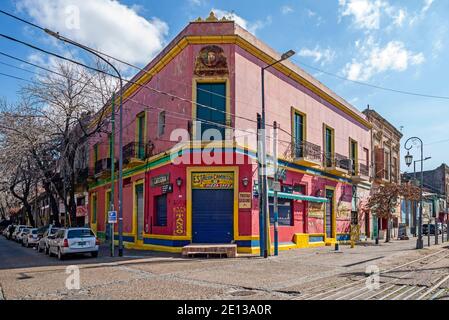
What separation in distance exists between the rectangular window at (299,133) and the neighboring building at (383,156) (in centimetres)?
1220

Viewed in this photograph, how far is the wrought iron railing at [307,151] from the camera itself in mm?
23109

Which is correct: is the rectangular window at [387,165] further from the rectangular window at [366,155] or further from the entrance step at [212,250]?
the entrance step at [212,250]

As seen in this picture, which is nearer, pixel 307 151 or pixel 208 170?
pixel 208 170

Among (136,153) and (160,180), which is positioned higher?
(136,153)

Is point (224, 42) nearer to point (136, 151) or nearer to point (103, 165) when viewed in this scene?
point (136, 151)

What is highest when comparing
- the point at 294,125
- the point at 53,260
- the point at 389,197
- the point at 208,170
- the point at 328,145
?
the point at 294,125

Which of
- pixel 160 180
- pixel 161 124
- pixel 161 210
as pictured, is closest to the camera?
pixel 160 180

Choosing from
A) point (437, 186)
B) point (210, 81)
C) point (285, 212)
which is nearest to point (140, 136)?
point (210, 81)

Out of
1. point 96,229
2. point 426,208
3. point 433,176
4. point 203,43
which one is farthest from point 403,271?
point 433,176

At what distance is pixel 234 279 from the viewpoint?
11.6 meters

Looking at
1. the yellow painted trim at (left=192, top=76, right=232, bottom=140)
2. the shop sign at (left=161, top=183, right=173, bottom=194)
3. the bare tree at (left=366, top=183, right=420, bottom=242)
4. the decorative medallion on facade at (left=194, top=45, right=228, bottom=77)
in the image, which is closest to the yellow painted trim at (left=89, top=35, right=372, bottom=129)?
the decorative medallion on facade at (left=194, top=45, right=228, bottom=77)

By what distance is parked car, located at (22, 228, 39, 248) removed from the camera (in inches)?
1133

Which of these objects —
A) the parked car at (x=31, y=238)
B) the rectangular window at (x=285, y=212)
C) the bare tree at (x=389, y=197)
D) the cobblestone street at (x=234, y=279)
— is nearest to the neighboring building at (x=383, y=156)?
the bare tree at (x=389, y=197)

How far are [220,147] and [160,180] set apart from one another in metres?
4.13
